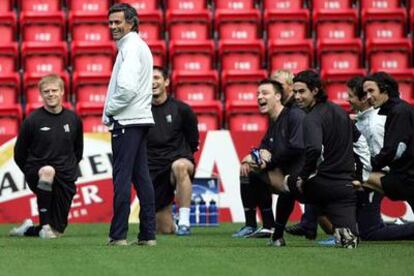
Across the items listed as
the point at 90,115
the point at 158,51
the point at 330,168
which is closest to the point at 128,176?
the point at 330,168

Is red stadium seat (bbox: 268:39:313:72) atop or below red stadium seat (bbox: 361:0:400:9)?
below

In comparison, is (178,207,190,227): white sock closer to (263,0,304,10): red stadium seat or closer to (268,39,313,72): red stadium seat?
(268,39,313,72): red stadium seat

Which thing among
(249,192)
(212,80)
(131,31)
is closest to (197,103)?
(212,80)

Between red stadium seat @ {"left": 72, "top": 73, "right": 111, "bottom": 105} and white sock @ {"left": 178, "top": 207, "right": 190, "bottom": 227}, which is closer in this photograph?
white sock @ {"left": 178, "top": 207, "right": 190, "bottom": 227}

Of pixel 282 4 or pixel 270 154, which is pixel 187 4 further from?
pixel 270 154

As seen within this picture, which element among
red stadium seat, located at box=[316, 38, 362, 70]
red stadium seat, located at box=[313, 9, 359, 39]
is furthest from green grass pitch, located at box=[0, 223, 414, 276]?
red stadium seat, located at box=[313, 9, 359, 39]

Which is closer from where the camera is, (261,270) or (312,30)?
(261,270)

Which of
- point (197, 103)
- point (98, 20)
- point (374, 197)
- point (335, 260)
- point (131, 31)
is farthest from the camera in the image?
point (98, 20)

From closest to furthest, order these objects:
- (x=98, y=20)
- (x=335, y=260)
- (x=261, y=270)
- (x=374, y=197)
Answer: (x=261, y=270) < (x=335, y=260) < (x=374, y=197) < (x=98, y=20)

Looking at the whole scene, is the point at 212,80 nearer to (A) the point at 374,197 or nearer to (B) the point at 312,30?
(B) the point at 312,30

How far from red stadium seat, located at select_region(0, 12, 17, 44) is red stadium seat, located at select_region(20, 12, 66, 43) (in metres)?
0.14

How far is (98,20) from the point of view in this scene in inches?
657

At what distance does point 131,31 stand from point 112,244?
5.50ft

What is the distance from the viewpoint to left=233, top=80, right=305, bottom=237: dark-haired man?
430 inches
